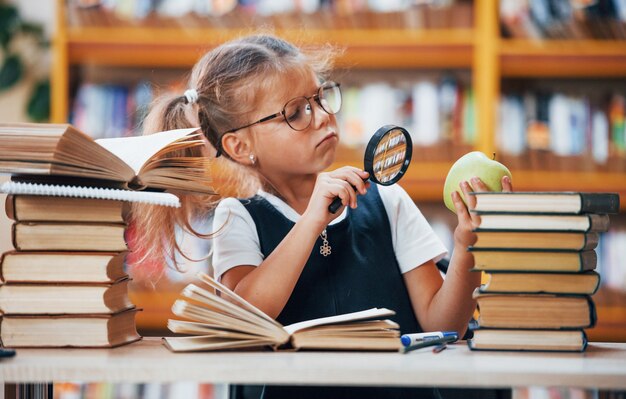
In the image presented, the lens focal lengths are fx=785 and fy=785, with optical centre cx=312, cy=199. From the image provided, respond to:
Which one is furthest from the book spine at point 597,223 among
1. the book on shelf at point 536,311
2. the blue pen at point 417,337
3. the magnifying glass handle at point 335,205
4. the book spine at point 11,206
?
the book spine at point 11,206

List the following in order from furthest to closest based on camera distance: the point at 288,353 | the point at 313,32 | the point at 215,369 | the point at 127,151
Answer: the point at 313,32
the point at 127,151
the point at 288,353
the point at 215,369

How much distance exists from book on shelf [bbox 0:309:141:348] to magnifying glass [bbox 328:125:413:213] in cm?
44

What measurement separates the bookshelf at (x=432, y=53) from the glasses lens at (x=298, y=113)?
4.27ft

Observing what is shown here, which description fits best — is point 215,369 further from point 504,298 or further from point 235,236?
point 235,236

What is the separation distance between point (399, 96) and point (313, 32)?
0.42 meters

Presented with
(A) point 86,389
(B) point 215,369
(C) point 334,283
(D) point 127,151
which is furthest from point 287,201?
(A) point 86,389

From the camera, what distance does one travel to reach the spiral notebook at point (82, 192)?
1.12 meters

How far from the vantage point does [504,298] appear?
1.14 meters

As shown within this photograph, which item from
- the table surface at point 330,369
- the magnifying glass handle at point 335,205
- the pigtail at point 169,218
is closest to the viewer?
the table surface at point 330,369

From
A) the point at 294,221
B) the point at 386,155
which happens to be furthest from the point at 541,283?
the point at 294,221

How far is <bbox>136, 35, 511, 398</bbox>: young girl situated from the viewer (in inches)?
58.6

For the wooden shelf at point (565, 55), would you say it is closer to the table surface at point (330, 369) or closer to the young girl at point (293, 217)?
the young girl at point (293, 217)

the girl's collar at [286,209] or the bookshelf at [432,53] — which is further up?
the bookshelf at [432,53]

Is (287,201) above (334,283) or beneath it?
above
